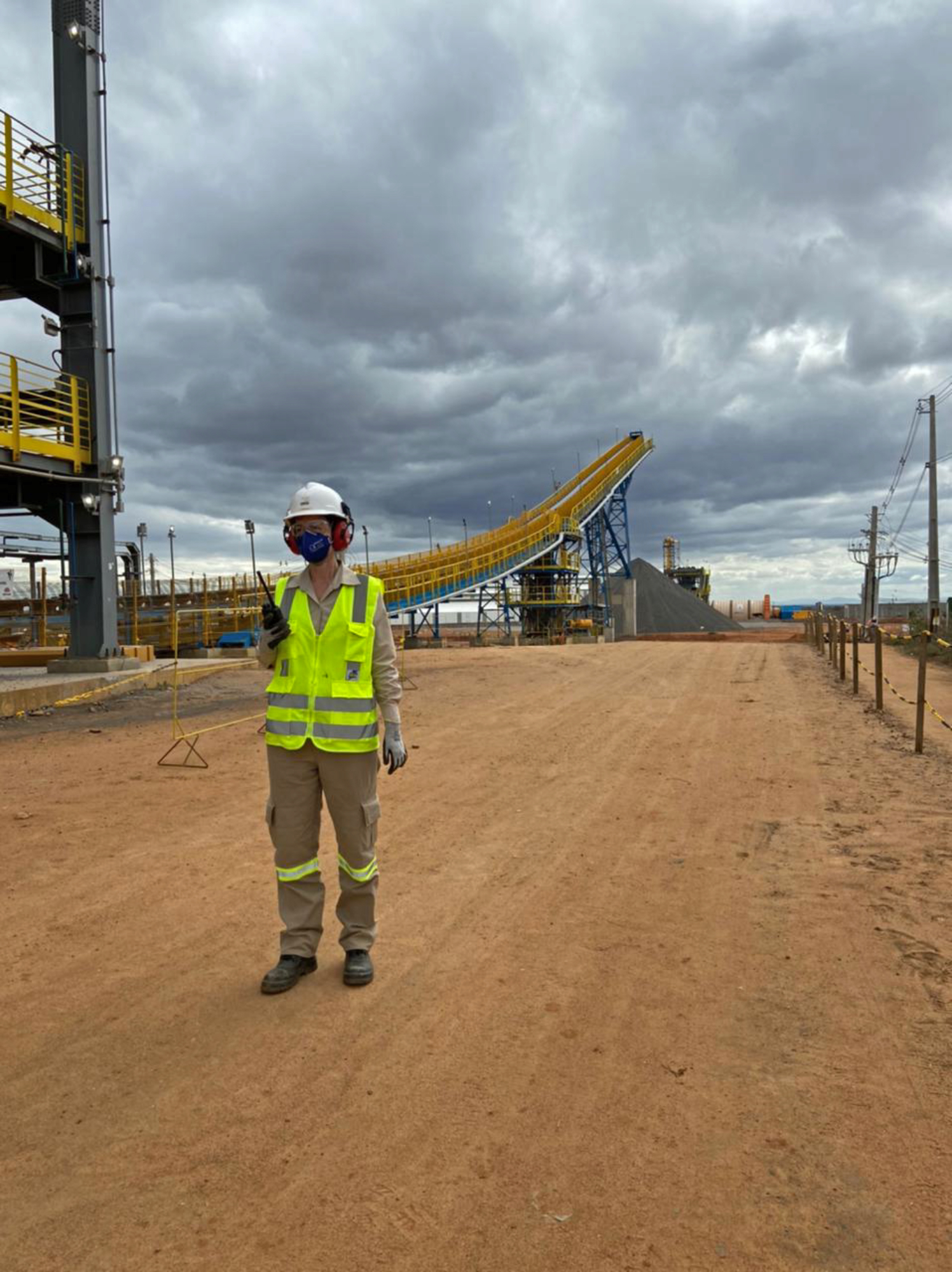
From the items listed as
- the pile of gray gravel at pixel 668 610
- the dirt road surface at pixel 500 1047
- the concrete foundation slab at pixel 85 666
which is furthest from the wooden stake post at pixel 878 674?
the pile of gray gravel at pixel 668 610

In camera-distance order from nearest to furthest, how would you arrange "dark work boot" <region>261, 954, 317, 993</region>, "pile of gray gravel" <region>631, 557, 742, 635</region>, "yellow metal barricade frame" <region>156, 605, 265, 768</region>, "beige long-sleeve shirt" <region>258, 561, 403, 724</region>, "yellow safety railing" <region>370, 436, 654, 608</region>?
"dark work boot" <region>261, 954, 317, 993</region> < "beige long-sleeve shirt" <region>258, 561, 403, 724</region> < "yellow metal barricade frame" <region>156, 605, 265, 768</region> < "yellow safety railing" <region>370, 436, 654, 608</region> < "pile of gray gravel" <region>631, 557, 742, 635</region>

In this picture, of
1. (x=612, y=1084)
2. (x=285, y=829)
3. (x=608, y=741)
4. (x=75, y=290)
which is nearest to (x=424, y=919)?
(x=285, y=829)

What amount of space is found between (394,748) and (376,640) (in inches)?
19.9

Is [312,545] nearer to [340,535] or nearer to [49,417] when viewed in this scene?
[340,535]

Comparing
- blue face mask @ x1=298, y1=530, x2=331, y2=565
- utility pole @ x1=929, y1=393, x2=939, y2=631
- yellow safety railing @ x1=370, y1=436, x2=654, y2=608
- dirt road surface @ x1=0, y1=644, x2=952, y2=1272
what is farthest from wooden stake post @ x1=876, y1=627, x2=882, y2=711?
yellow safety railing @ x1=370, y1=436, x2=654, y2=608

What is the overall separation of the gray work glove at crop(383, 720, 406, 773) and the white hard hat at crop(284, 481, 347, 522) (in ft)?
3.32

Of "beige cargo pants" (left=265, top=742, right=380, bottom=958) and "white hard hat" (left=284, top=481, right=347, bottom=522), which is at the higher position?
"white hard hat" (left=284, top=481, right=347, bottom=522)

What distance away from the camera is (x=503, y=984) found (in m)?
3.71

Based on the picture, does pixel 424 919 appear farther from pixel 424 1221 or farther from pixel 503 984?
pixel 424 1221

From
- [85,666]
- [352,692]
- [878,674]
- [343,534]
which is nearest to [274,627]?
[352,692]

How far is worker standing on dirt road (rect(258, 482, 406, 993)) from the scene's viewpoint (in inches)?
144

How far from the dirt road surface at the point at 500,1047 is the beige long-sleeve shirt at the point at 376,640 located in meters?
1.27

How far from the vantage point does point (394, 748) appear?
12.6ft

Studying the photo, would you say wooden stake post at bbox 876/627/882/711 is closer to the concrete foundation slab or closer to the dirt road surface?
the dirt road surface
